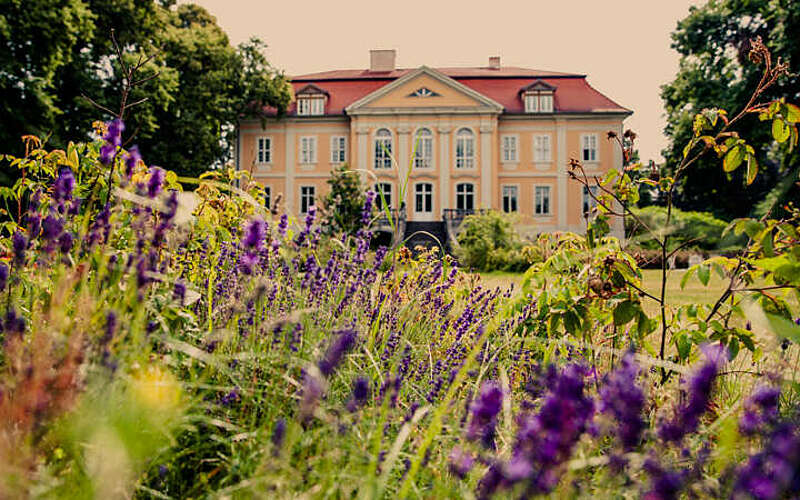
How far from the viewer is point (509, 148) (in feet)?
91.7

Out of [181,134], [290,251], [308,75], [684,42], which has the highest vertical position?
[308,75]

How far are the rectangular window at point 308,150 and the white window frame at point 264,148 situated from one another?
1.72m

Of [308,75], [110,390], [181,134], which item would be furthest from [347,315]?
[308,75]

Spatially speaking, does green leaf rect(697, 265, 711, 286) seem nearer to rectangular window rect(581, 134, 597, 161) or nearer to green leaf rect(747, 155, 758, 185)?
green leaf rect(747, 155, 758, 185)

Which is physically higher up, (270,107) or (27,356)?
(270,107)

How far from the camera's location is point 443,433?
1.42m

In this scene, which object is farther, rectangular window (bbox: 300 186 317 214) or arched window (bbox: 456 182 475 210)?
rectangular window (bbox: 300 186 317 214)

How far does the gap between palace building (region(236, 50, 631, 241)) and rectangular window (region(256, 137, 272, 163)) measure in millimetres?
53

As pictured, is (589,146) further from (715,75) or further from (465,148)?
(715,75)

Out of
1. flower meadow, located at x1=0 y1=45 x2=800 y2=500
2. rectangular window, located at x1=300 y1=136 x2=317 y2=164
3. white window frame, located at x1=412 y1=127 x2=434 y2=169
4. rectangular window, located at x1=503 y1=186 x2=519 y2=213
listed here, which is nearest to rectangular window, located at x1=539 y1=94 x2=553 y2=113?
rectangular window, located at x1=503 y1=186 x2=519 y2=213

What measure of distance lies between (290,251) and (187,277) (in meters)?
0.68

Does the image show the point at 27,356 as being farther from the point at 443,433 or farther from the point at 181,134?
the point at 181,134

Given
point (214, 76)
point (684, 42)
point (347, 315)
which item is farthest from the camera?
point (214, 76)

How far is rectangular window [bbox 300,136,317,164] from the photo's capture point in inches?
1116
